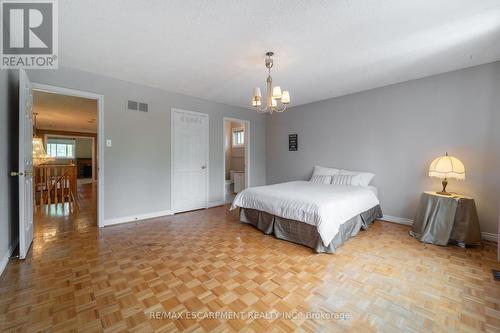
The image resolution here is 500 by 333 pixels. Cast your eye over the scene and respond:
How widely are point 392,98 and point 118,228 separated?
5131 mm

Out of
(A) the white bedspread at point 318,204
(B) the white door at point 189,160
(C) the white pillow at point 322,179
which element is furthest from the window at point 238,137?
(A) the white bedspread at point 318,204

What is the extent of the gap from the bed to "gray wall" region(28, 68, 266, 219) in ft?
5.61

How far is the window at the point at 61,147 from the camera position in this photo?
33.3 feet

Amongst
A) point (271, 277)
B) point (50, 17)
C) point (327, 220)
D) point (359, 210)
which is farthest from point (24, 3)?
point (359, 210)

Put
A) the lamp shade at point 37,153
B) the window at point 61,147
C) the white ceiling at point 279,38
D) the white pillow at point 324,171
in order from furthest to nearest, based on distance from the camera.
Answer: the window at point 61,147 → the lamp shade at point 37,153 → the white pillow at point 324,171 → the white ceiling at point 279,38

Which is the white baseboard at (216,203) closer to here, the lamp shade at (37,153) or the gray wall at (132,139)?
the gray wall at (132,139)

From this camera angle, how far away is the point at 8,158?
239 cm

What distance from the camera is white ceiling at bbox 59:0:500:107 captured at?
1.88m

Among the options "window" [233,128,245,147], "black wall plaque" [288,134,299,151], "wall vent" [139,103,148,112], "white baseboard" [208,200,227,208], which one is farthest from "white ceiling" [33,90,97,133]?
"black wall plaque" [288,134,299,151]

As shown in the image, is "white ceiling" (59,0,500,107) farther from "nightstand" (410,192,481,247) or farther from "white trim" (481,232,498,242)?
"white trim" (481,232,498,242)

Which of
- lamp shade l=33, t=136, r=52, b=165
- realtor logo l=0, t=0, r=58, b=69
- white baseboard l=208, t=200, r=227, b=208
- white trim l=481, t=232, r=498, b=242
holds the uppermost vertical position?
realtor logo l=0, t=0, r=58, b=69

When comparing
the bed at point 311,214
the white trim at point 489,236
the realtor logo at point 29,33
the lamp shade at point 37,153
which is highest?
the realtor logo at point 29,33

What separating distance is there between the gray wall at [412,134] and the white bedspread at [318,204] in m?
0.68

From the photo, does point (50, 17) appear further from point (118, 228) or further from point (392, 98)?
point (392, 98)
